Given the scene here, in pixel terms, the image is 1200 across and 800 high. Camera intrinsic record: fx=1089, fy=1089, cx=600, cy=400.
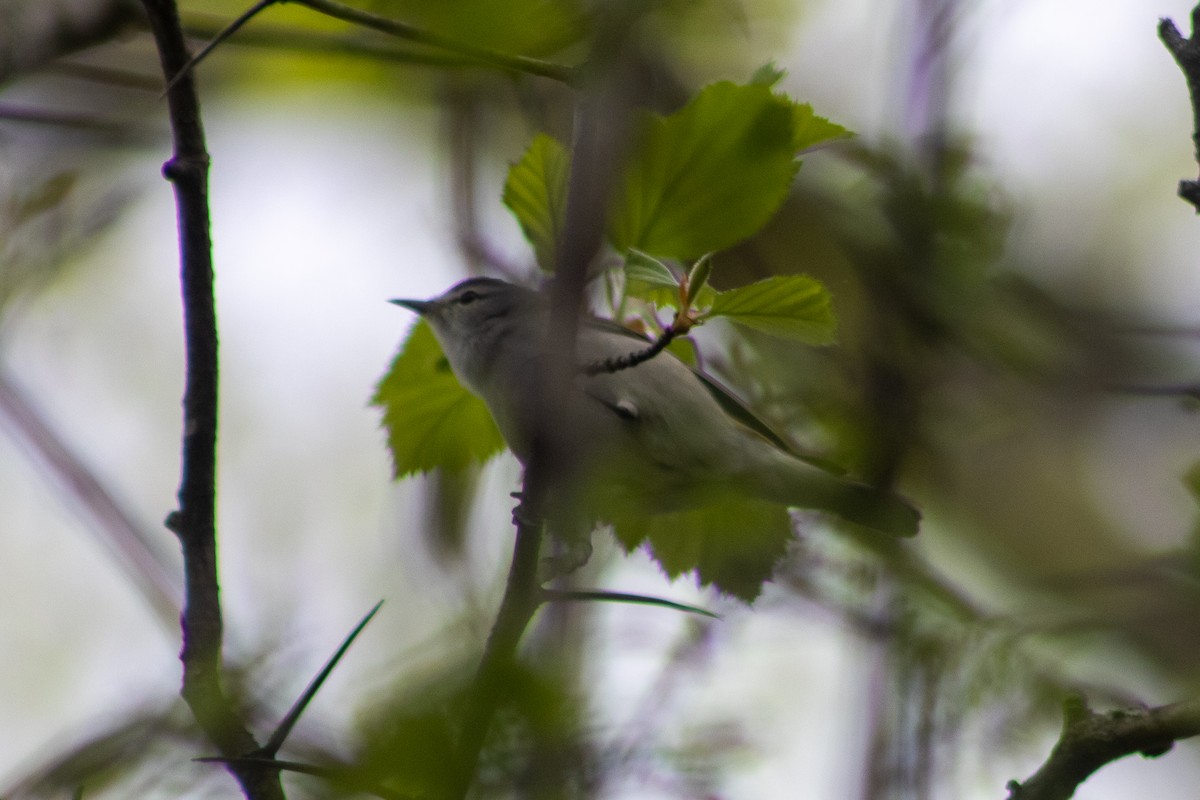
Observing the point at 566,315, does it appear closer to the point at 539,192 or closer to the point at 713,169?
the point at 713,169

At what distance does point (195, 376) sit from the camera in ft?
3.90

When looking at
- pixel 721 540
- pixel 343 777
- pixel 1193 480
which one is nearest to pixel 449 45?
pixel 343 777

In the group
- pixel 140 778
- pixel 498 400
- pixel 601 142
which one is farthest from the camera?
pixel 498 400

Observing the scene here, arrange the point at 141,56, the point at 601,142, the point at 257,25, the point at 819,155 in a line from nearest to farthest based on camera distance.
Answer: the point at 601,142
the point at 257,25
the point at 819,155
the point at 141,56

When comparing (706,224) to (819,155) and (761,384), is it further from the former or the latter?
(819,155)

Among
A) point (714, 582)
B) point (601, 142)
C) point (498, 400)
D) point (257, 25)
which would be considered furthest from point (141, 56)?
point (601, 142)

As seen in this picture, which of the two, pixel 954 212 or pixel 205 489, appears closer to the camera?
pixel 205 489

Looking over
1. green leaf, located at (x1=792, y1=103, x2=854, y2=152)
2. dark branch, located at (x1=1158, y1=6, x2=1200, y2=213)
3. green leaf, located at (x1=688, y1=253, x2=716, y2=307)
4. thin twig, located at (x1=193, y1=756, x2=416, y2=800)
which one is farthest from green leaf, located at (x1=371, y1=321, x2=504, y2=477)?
dark branch, located at (x1=1158, y1=6, x2=1200, y2=213)

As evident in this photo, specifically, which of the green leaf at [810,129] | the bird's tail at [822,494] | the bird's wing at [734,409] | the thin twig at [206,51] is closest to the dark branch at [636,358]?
the green leaf at [810,129]

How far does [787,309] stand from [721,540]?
455 millimetres

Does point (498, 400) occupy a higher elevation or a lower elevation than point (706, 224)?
higher

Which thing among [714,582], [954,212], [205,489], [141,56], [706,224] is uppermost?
[141,56]

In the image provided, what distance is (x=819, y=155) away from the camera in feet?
13.0

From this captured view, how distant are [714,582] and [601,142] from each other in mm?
1052
